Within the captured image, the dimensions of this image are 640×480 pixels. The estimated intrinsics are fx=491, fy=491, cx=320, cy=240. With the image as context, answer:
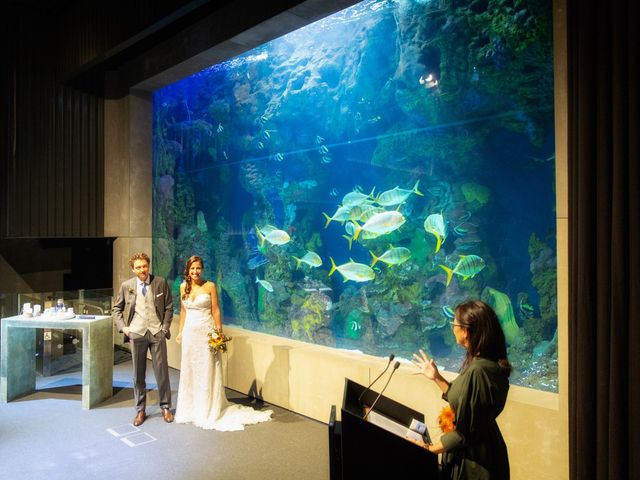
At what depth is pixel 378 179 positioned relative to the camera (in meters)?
5.25

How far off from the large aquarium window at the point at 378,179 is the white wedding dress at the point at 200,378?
4.88ft

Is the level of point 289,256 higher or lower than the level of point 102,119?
lower

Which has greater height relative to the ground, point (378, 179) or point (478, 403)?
point (378, 179)

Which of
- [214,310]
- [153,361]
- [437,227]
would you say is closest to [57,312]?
[153,361]

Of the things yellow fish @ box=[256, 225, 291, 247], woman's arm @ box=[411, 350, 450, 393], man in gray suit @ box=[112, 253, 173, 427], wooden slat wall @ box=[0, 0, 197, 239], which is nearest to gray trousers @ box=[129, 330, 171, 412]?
man in gray suit @ box=[112, 253, 173, 427]

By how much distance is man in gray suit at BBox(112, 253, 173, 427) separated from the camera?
4.78 metres

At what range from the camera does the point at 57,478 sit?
11.6 feet

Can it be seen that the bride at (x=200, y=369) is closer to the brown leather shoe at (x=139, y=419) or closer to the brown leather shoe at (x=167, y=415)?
the brown leather shoe at (x=167, y=415)

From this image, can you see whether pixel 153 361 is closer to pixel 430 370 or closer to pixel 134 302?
pixel 134 302

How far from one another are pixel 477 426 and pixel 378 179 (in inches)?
137

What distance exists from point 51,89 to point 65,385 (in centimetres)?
433

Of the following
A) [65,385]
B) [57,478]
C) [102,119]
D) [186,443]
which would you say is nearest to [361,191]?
[186,443]

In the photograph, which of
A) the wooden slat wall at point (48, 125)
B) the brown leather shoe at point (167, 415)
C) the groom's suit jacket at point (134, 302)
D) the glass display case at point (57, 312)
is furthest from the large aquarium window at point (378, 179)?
the brown leather shoe at point (167, 415)

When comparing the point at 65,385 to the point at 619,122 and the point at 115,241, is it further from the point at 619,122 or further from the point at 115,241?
the point at 619,122
